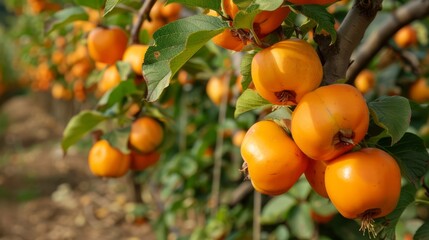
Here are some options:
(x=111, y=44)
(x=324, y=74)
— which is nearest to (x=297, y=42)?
(x=324, y=74)

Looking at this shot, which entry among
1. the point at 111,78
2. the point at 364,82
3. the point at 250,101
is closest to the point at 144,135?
the point at 111,78

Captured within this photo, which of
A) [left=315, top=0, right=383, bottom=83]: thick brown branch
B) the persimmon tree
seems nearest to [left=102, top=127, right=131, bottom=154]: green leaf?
the persimmon tree

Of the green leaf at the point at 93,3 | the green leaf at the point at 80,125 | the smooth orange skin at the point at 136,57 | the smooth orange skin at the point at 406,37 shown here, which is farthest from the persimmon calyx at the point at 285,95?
the smooth orange skin at the point at 406,37

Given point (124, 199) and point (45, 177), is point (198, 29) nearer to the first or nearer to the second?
point (124, 199)

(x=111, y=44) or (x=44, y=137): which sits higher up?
(x=111, y=44)

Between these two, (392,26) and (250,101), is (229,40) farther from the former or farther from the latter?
(392,26)

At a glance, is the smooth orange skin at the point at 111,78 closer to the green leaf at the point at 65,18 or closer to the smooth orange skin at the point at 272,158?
the green leaf at the point at 65,18
